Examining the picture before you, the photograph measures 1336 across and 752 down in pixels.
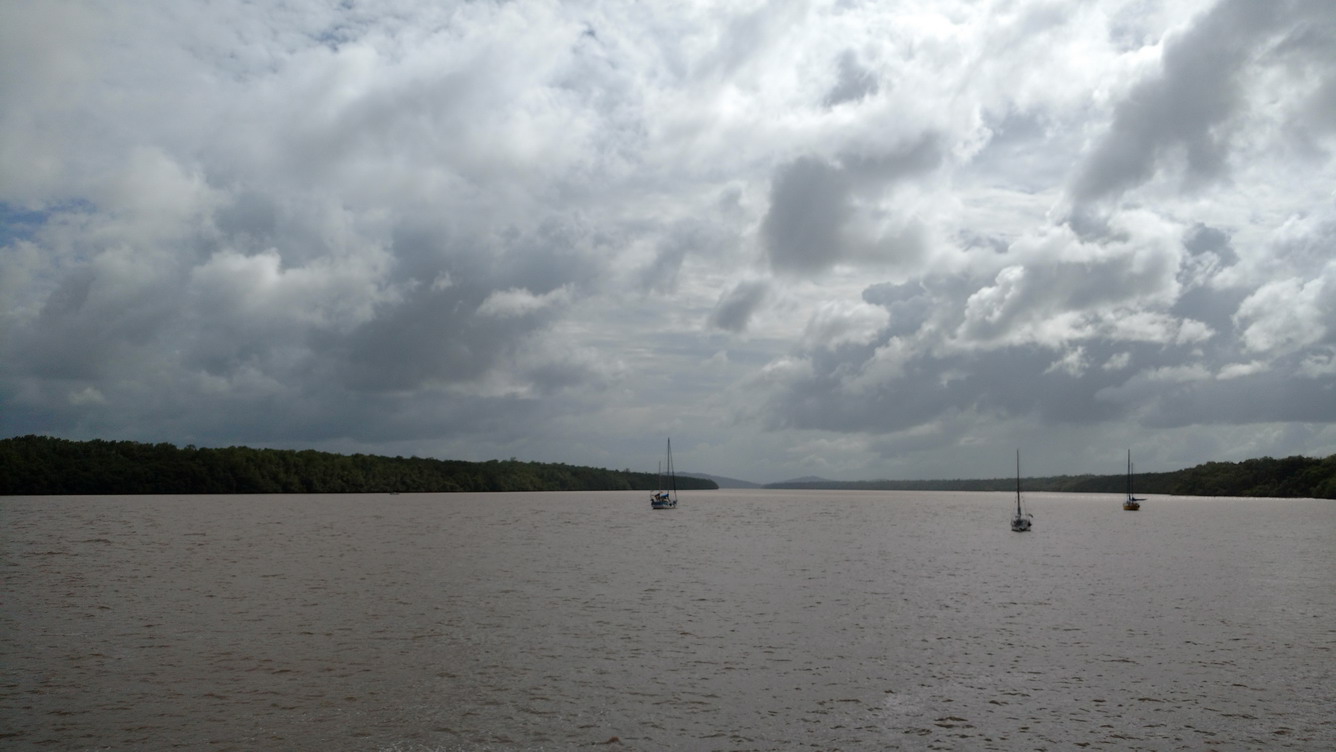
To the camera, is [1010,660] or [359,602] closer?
[1010,660]

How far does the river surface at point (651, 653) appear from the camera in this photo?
20.6m

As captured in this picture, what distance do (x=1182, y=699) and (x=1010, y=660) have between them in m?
5.67

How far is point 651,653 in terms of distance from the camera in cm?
2920

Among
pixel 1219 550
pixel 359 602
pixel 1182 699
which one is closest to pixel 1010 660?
pixel 1182 699

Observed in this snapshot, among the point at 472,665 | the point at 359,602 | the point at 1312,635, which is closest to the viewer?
the point at 472,665

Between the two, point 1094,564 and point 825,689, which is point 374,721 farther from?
point 1094,564

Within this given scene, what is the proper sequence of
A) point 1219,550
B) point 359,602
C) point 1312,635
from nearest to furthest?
point 1312,635 → point 359,602 → point 1219,550

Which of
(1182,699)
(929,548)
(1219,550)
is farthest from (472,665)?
(1219,550)

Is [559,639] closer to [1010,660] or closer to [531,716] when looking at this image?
[531,716]

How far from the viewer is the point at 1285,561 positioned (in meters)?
65.8

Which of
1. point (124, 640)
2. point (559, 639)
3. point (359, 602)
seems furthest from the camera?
point (359, 602)

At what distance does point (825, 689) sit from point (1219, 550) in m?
67.4

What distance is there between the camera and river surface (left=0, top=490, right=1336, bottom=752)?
20625 millimetres

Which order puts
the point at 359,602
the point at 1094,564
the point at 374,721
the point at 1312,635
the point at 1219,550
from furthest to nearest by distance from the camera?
the point at 1219,550 < the point at 1094,564 < the point at 359,602 < the point at 1312,635 < the point at 374,721
